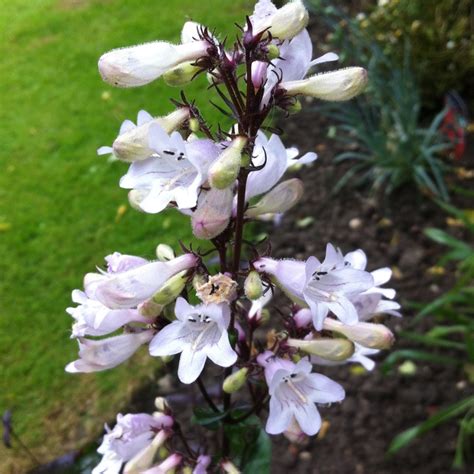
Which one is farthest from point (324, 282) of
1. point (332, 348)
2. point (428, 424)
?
point (428, 424)

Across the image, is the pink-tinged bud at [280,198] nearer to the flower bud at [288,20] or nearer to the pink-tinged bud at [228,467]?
the flower bud at [288,20]

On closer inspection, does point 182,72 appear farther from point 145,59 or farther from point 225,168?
point 225,168

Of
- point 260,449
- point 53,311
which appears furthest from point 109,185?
point 260,449

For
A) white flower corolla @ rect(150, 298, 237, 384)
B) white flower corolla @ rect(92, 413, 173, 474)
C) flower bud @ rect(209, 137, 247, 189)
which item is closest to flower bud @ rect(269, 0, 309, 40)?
flower bud @ rect(209, 137, 247, 189)

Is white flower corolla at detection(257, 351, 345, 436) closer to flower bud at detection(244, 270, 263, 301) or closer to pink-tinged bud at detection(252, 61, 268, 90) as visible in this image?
flower bud at detection(244, 270, 263, 301)

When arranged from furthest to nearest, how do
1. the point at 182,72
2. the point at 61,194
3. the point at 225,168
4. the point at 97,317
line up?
1. the point at 61,194
2. the point at 97,317
3. the point at 182,72
4. the point at 225,168
